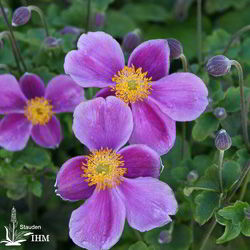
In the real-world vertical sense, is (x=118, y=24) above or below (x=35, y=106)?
above

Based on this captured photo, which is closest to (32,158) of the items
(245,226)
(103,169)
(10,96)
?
(10,96)

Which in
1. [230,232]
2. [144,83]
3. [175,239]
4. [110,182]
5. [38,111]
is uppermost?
[144,83]

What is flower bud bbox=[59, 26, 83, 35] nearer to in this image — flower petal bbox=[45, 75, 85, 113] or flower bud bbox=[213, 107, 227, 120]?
flower petal bbox=[45, 75, 85, 113]

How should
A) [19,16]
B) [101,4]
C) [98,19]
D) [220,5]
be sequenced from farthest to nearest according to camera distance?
[220,5], [98,19], [101,4], [19,16]

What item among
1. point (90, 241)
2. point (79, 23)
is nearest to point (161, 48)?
point (90, 241)

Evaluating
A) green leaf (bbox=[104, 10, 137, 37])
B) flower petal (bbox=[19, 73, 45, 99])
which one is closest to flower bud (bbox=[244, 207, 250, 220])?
flower petal (bbox=[19, 73, 45, 99])

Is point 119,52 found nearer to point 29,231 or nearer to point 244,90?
point 244,90

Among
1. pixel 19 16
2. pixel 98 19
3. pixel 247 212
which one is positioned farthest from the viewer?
pixel 98 19

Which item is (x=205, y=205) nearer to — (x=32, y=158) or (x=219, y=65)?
(x=219, y=65)
